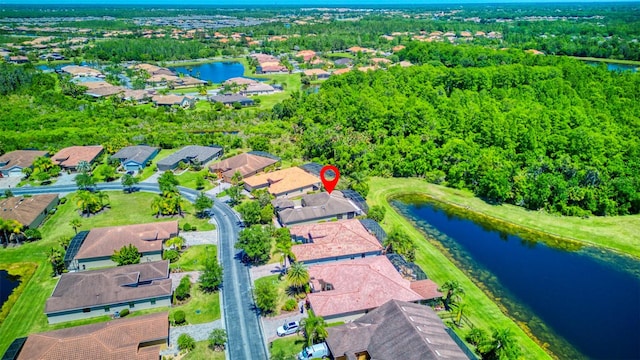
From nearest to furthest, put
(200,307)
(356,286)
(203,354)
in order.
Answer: (203,354) → (356,286) → (200,307)

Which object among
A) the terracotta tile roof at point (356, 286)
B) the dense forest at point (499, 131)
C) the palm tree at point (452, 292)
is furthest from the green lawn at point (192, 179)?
the palm tree at point (452, 292)

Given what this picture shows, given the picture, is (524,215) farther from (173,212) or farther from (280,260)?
(173,212)

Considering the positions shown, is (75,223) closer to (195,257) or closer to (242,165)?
(195,257)

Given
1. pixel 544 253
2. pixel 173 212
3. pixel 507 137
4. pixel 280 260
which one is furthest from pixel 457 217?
pixel 173 212

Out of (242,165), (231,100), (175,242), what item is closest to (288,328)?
(175,242)

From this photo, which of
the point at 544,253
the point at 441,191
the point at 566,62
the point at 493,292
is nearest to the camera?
the point at 493,292

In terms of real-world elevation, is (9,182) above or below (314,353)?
below

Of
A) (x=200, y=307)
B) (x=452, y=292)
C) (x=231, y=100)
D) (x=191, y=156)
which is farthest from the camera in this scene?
(x=231, y=100)
